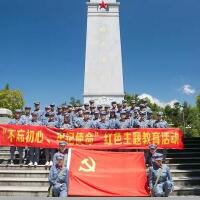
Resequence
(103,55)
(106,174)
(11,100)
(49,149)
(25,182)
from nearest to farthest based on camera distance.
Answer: (106,174) < (25,182) < (49,149) < (103,55) < (11,100)

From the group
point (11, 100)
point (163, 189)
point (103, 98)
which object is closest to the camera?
point (163, 189)

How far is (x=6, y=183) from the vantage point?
10.4 metres

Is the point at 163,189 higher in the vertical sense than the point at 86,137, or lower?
lower

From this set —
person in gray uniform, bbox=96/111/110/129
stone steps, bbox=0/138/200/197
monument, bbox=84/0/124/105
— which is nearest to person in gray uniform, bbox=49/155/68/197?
stone steps, bbox=0/138/200/197

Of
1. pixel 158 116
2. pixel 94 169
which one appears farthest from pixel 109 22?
pixel 94 169

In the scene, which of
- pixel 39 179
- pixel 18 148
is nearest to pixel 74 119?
pixel 18 148

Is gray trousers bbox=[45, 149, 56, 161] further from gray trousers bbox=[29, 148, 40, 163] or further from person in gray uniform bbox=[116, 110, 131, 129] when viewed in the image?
person in gray uniform bbox=[116, 110, 131, 129]

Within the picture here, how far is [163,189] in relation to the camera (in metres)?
8.10

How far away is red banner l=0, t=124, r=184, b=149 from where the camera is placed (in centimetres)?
1183

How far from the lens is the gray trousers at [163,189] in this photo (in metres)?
8.02

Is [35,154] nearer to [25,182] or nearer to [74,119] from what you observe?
[25,182]

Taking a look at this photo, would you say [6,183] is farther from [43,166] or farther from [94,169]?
[94,169]

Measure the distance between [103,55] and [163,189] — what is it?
566 inches

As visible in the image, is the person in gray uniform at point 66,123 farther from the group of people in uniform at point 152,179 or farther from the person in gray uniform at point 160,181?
the person in gray uniform at point 160,181
